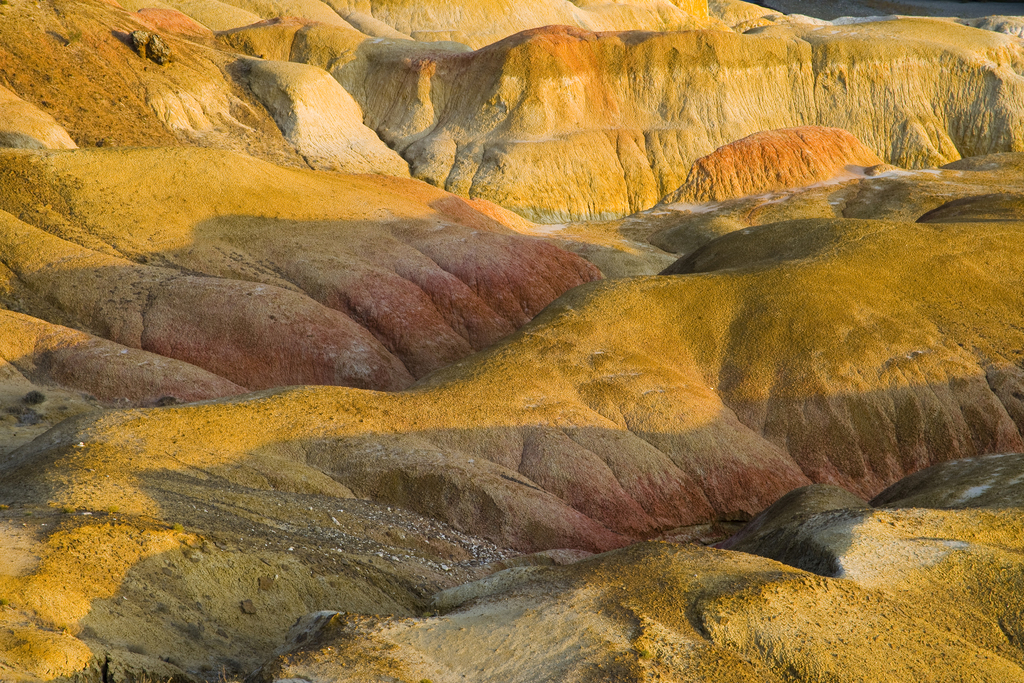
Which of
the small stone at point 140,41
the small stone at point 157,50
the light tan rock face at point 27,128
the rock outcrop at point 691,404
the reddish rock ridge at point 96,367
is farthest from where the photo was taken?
the small stone at point 157,50

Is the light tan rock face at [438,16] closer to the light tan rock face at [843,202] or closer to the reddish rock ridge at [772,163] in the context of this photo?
the reddish rock ridge at [772,163]

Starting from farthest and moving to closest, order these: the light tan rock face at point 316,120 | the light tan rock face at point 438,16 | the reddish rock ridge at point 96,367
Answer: the light tan rock face at point 438,16, the light tan rock face at point 316,120, the reddish rock ridge at point 96,367

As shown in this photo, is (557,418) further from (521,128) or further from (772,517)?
(521,128)

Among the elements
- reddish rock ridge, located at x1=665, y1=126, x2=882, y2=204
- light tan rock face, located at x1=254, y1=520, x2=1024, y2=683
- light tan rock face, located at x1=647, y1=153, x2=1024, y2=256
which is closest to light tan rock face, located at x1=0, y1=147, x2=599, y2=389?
light tan rock face, located at x1=647, y1=153, x2=1024, y2=256

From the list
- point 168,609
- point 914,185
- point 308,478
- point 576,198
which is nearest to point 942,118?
point 914,185

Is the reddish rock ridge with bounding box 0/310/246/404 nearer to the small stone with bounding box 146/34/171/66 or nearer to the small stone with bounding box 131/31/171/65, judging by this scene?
the small stone with bounding box 131/31/171/65

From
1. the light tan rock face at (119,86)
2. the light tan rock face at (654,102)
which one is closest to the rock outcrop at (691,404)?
the light tan rock face at (119,86)
